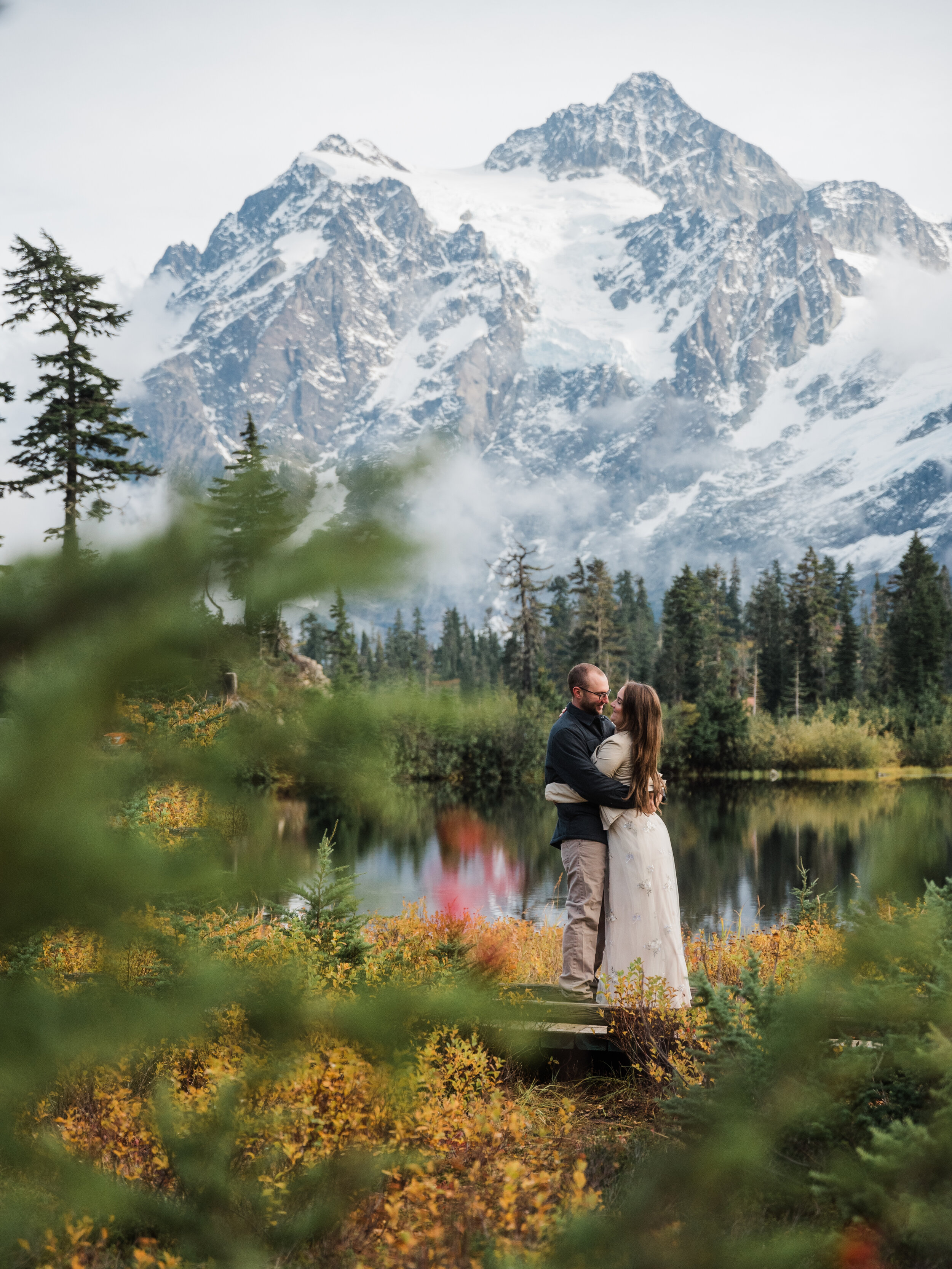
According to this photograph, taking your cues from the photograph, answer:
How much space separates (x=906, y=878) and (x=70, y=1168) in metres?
1.60

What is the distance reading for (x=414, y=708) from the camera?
46.6 inches

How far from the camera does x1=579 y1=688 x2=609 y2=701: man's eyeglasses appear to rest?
5125mm

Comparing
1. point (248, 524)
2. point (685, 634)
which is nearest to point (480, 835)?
point (248, 524)

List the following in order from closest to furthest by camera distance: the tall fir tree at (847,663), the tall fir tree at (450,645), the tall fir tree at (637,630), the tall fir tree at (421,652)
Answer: the tall fir tree at (847,663)
the tall fir tree at (637,630)
the tall fir tree at (421,652)
the tall fir tree at (450,645)

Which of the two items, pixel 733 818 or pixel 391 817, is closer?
pixel 391 817

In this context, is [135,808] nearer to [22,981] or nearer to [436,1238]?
[22,981]

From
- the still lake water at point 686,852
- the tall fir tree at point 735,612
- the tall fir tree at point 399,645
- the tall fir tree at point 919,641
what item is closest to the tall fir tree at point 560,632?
the tall fir tree at point 735,612

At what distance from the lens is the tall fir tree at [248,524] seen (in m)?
1.11

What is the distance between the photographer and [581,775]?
491 cm

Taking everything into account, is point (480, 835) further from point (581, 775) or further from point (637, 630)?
point (637, 630)

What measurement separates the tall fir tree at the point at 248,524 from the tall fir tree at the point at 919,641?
51721mm

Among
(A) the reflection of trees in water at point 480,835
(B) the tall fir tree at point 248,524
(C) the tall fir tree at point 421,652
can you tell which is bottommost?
(A) the reflection of trees in water at point 480,835

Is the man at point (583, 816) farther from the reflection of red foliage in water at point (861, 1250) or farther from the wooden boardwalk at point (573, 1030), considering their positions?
the reflection of red foliage in water at point (861, 1250)

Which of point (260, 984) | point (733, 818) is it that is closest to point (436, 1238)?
point (260, 984)
